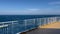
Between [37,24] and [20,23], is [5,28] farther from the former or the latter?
[37,24]

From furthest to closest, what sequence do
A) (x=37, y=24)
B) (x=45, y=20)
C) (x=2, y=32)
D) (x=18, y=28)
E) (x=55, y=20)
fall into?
(x=55, y=20) < (x=45, y=20) < (x=37, y=24) < (x=18, y=28) < (x=2, y=32)

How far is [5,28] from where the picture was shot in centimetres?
572

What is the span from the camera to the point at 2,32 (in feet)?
18.4

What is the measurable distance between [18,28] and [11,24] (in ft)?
1.71

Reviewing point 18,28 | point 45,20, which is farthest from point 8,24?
point 45,20

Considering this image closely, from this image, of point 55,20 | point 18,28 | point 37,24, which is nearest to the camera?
point 18,28

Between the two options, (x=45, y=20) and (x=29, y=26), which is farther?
(x=45, y=20)

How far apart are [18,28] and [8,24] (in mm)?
584

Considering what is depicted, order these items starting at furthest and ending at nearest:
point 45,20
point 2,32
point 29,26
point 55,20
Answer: point 55,20, point 45,20, point 29,26, point 2,32

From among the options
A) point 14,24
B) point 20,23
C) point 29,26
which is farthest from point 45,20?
point 14,24

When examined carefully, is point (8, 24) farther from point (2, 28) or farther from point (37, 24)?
point (37, 24)

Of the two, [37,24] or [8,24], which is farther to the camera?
[37,24]

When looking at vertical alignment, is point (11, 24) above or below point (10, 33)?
above

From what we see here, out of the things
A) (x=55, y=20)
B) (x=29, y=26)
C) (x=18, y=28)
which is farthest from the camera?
(x=55, y=20)
